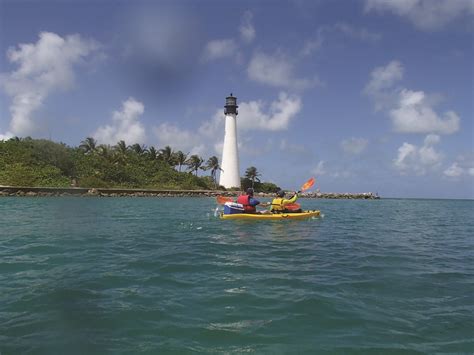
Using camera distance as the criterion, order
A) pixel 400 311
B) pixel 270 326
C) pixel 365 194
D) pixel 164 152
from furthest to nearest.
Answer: pixel 365 194 < pixel 164 152 < pixel 400 311 < pixel 270 326

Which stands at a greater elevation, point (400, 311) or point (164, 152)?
point (164, 152)

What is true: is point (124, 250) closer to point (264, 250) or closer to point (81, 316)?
point (264, 250)

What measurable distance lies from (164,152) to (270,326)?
230 feet

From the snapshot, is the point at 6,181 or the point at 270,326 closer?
the point at 270,326

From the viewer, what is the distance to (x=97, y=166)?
189 feet

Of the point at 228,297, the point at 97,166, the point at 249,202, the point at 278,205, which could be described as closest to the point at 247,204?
the point at 249,202

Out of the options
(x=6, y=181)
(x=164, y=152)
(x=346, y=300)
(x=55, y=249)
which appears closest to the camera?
(x=346, y=300)

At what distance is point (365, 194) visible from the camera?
100 m

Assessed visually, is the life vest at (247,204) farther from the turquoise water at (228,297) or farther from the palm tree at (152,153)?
the palm tree at (152,153)

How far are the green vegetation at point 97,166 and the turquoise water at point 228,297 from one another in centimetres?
3968

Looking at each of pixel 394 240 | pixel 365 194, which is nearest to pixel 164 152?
pixel 365 194

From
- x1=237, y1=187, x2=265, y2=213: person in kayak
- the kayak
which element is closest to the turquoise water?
the kayak

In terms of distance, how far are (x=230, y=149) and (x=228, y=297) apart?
195 feet

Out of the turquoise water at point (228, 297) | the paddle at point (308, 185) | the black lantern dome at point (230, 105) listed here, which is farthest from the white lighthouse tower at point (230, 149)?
the turquoise water at point (228, 297)
